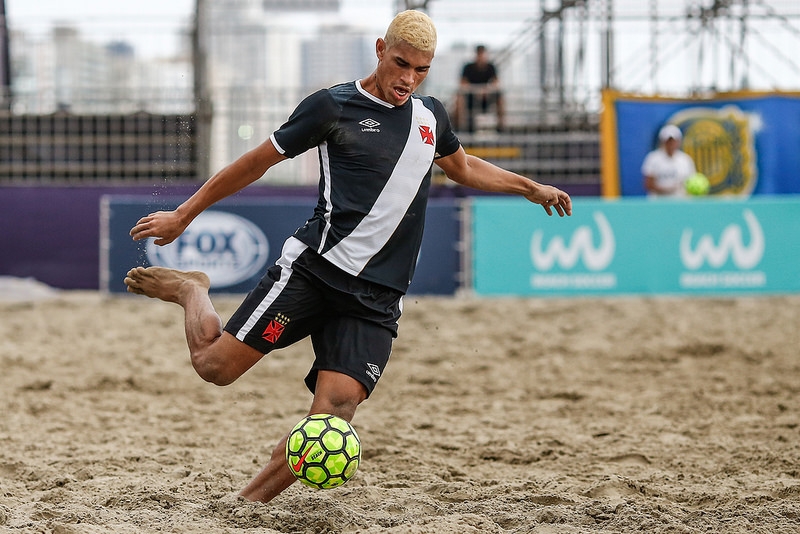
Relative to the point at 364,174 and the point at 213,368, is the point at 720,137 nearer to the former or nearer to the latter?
the point at 364,174

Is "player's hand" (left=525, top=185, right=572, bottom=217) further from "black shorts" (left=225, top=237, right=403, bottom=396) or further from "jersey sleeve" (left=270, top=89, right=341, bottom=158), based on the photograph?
"jersey sleeve" (left=270, top=89, right=341, bottom=158)

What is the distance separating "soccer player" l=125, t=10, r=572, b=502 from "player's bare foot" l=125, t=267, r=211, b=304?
38 cm

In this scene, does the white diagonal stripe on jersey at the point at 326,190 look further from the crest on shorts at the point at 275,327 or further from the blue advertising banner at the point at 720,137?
the blue advertising banner at the point at 720,137

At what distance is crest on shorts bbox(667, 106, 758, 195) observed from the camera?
45.0ft

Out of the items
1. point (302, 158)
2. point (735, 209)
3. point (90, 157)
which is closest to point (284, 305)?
point (735, 209)

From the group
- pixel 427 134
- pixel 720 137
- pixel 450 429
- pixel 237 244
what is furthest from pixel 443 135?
pixel 720 137

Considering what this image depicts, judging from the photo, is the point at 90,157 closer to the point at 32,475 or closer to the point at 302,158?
the point at 302,158

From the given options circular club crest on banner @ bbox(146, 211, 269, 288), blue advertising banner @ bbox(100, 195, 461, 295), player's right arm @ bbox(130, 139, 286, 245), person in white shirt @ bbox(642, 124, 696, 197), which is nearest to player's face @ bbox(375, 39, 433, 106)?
player's right arm @ bbox(130, 139, 286, 245)

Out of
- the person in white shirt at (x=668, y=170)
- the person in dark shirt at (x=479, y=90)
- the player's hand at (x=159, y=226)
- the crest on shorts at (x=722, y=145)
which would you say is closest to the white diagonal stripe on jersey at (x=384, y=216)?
the player's hand at (x=159, y=226)

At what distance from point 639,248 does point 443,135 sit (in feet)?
26.0

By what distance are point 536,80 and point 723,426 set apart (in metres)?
9.99

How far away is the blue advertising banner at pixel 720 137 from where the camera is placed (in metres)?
13.6

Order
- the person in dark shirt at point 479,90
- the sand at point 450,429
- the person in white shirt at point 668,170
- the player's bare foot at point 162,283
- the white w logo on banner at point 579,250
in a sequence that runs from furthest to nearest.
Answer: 1. the person in dark shirt at point 479,90
2. the person in white shirt at point 668,170
3. the white w logo on banner at point 579,250
4. the player's bare foot at point 162,283
5. the sand at point 450,429

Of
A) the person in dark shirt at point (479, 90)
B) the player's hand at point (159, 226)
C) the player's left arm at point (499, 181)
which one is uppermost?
the person in dark shirt at point (479, 90)
